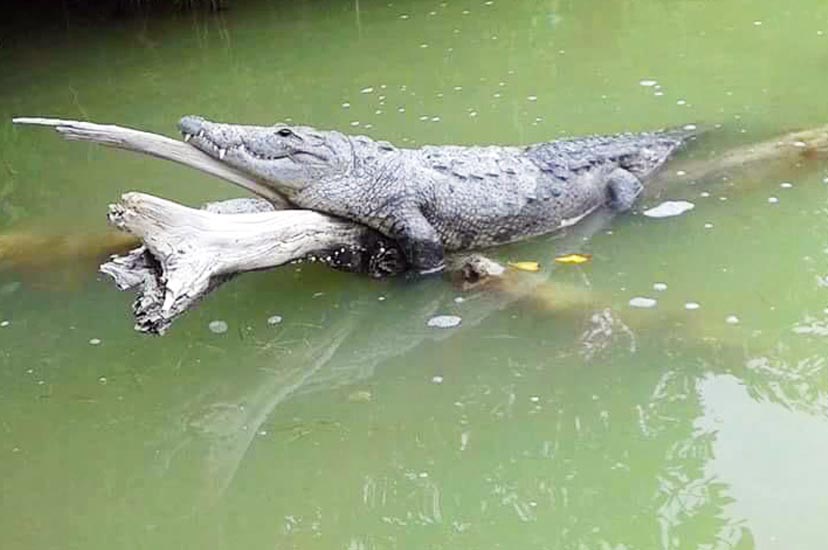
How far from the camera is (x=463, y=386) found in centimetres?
389

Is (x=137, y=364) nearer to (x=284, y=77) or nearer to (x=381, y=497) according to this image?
(x=381, y=497)

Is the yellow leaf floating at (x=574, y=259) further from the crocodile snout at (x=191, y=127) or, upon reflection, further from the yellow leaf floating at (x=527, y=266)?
the crocodile snout at (x=191, y=127)

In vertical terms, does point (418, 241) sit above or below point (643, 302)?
above

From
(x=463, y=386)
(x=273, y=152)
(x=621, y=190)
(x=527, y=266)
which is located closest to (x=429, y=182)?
(x=527, y=266)

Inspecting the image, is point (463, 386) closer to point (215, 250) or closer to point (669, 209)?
point (215, 250)

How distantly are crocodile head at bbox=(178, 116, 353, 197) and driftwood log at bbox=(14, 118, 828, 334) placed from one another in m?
0.06

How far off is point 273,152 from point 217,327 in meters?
0.74

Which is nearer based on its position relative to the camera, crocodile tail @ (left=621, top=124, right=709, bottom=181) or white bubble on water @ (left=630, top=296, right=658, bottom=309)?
white bubble on water @ (left=630, top=296, right=658, bottom=309)

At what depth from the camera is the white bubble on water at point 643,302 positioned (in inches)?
166

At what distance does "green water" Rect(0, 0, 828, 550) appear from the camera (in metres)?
3.28

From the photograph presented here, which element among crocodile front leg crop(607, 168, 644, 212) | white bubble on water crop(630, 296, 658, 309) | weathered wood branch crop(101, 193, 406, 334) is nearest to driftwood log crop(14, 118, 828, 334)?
weathered wood branch crop(101, 193, 406, 334)

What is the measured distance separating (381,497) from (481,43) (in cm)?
516

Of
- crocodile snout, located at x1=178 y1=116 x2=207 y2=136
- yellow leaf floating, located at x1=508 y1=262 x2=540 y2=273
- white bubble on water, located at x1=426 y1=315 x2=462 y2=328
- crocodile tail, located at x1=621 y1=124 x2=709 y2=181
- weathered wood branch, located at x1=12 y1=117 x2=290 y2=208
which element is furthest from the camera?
crocodile tail, located at x1=621 y1=124 x2=709 y2=181

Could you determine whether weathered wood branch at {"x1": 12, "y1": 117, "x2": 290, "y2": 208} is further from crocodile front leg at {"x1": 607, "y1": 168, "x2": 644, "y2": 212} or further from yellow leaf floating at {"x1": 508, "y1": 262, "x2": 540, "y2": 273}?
crocodile front leg at {"x1": 607, "y1": 168, "x2": 644, "y2": 212}
